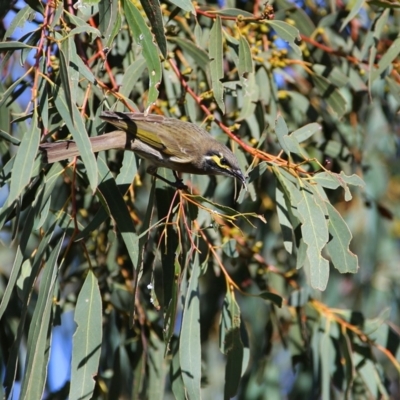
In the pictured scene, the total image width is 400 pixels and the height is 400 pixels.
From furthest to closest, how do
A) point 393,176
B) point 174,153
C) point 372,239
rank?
point 393,176 < point 372,239 < point 174,153

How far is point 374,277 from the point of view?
17.7ft

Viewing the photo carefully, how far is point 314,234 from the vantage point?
8.00 feet

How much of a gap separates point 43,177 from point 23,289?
0.38 m

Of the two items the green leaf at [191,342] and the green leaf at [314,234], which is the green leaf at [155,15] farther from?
the green leaf at [191,342]

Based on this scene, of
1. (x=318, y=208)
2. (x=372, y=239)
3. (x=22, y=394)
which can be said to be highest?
(x=318, y=208)

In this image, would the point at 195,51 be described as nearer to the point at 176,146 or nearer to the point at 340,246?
the point at 176,146

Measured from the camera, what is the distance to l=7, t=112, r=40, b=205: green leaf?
213 cm

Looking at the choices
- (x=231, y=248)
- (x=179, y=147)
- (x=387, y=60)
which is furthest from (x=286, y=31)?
(x=231, y=248)

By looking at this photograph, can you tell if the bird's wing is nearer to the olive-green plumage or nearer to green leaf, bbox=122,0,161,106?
the olive-green plumage

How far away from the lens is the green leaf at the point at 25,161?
213 centimetres

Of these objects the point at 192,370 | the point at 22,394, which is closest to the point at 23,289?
A: the point at 22,394

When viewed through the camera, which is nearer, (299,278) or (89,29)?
(89,29)

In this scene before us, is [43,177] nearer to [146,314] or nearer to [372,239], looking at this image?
[146,314]

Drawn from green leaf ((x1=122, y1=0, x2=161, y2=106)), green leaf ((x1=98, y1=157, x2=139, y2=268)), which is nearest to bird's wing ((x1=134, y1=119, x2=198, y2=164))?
green leaf ((x1=98, y1=157, x2=139, y2=268))
